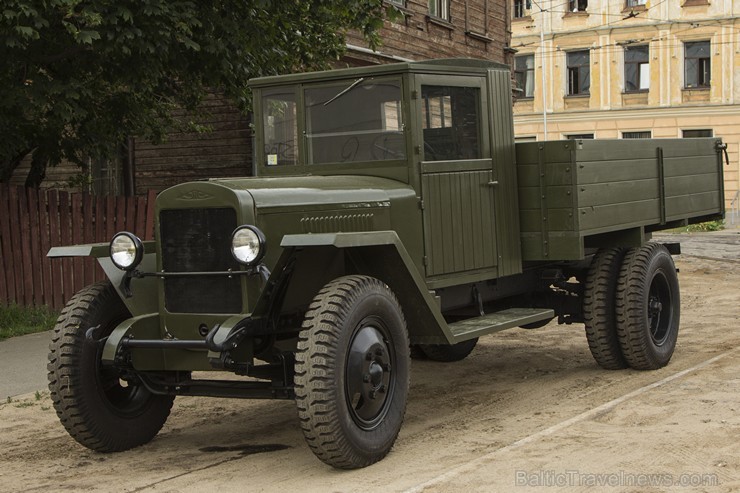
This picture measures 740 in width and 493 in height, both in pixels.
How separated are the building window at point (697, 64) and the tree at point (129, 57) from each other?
28.1m

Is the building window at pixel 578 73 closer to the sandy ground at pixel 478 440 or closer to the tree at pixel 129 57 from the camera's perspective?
the tree at pixel 129 57

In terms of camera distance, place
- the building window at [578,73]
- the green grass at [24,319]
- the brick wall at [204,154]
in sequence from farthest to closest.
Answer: the building window at [578,73] → the brick wall at [204,154] → the green grass at [24,319]

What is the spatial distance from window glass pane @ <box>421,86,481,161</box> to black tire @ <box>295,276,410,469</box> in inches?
57.7

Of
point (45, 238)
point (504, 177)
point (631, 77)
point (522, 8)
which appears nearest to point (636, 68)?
point (631, 77)

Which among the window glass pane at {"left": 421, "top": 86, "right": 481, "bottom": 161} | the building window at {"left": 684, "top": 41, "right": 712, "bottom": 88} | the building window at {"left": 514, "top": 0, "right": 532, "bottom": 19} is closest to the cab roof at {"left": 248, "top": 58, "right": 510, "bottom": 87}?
the window glass pane at {"left": 421, "top": 86, "right": 481, "bottom": 161}

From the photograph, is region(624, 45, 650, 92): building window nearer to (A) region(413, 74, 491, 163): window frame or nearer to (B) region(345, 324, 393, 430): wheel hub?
(A) region(413, 74, 491, 163): window frame

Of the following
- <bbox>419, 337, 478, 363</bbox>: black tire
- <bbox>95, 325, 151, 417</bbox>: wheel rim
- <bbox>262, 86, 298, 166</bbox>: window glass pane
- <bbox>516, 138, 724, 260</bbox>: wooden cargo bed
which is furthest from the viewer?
<bbox>419, 337, 478, 363</bbox>: black tire

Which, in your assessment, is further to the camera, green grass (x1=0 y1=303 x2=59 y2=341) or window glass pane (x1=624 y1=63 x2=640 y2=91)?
window glass pane (x1=624 y1=63 x2=640 y2=91)

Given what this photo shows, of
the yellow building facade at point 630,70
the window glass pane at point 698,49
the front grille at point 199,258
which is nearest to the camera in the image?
the front grille at point 199,258

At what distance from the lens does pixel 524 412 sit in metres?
6.89

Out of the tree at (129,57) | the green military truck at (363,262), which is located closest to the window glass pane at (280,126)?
the green military truck at (363,262)

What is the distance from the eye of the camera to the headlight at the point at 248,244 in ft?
18.3

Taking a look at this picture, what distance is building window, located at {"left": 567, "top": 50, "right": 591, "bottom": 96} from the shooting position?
4106 centimetres

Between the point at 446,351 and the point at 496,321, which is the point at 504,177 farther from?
the point at 446,351
